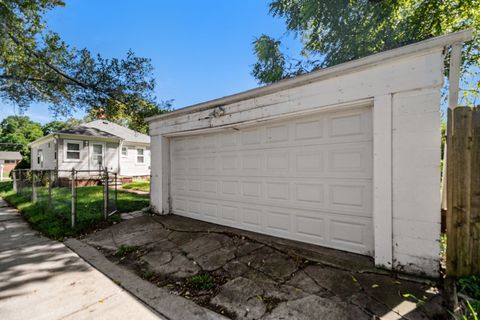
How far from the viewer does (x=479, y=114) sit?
2.34 m

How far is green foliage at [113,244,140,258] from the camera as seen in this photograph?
13.2 feet

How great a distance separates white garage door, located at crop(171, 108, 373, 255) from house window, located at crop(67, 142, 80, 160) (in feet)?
39.6

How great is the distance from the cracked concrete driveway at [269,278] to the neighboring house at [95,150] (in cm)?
1195

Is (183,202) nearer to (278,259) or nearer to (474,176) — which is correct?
(278,259)

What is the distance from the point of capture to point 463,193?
95.0 inches

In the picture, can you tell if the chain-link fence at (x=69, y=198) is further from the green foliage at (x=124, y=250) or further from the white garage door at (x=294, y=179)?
the white garage door at (x=294, y=179)

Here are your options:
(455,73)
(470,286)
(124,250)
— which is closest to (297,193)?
(470,286)

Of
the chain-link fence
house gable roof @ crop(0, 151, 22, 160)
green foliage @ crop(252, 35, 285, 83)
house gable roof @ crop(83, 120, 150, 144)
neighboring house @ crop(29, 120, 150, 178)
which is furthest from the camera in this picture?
house gable roof @ crop(0, 151, 22, 160)

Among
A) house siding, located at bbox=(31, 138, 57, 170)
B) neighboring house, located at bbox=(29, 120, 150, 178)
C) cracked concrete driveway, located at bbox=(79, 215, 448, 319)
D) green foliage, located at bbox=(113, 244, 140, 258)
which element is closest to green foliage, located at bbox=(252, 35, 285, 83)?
cracked concrete driveway, located at bbox=(79, 215, 448, 319)

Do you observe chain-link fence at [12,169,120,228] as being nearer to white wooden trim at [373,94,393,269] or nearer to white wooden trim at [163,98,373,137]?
white wooden trim at [163,98,373,137]

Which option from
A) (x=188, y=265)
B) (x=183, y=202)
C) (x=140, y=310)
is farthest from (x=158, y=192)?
(x=140, y=310)

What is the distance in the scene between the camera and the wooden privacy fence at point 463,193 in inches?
93.0

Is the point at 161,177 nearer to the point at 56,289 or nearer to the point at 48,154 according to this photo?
the point at 56,289

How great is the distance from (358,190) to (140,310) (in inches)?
123
